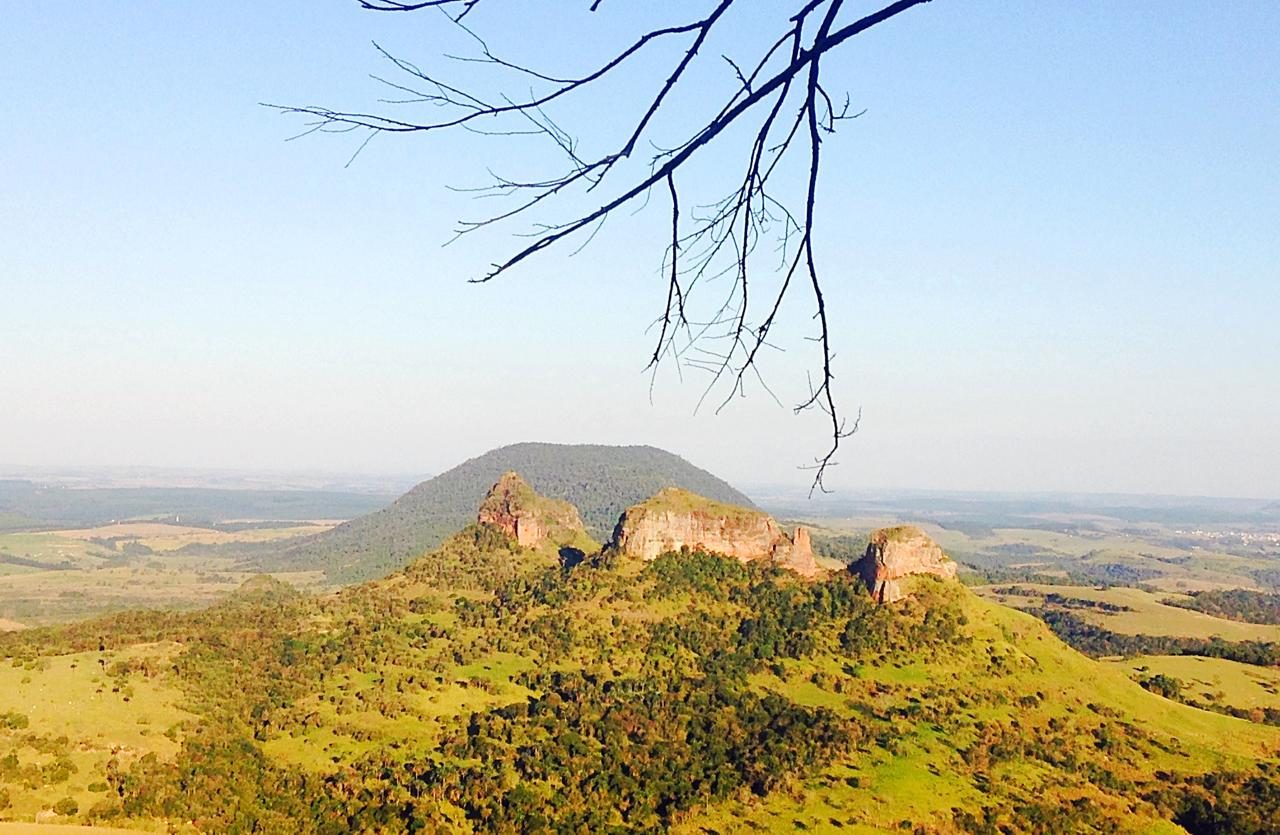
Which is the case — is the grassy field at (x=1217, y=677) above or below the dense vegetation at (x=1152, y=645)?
above

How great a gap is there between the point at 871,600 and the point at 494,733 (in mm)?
31505

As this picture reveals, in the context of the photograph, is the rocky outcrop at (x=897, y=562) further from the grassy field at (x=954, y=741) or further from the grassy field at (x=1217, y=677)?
the grassy field at (x=1217, y=677)

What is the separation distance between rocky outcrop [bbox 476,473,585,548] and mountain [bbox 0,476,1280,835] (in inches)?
203

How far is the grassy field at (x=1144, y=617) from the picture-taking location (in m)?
99.1

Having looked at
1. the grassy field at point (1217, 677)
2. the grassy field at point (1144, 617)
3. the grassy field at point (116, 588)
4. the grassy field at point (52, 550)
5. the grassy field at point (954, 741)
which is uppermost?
the grassy field at point (954, 741)

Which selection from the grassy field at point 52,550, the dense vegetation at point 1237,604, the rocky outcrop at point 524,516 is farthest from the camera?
the grassy field at point 52,550

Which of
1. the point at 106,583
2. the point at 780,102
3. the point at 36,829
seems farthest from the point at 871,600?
the point at 106,583

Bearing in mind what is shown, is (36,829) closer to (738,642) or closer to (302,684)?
(302,684)

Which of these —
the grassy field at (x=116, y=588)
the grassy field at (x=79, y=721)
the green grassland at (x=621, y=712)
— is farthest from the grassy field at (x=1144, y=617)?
the grassy field at (x=116, y=588)

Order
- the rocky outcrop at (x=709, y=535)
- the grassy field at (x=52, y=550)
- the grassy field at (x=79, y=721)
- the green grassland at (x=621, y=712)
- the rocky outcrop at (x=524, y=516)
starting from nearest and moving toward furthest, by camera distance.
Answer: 1. the grassy field at (x=79, y=721)
2. the green grassland at (x=621, y=712)
3. the rocky outcrop at (x=709, y=535)
4. the rocky outcrop at (x=524, y=516)
5. the grassy field at (x=52, y=550)

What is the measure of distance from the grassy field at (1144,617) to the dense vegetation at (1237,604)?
5280 millimetres

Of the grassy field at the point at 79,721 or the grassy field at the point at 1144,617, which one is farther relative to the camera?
the grassy field at the point at 1144,617

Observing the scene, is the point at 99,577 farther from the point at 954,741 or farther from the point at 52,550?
the point at 954,741

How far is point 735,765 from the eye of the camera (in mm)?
42969
